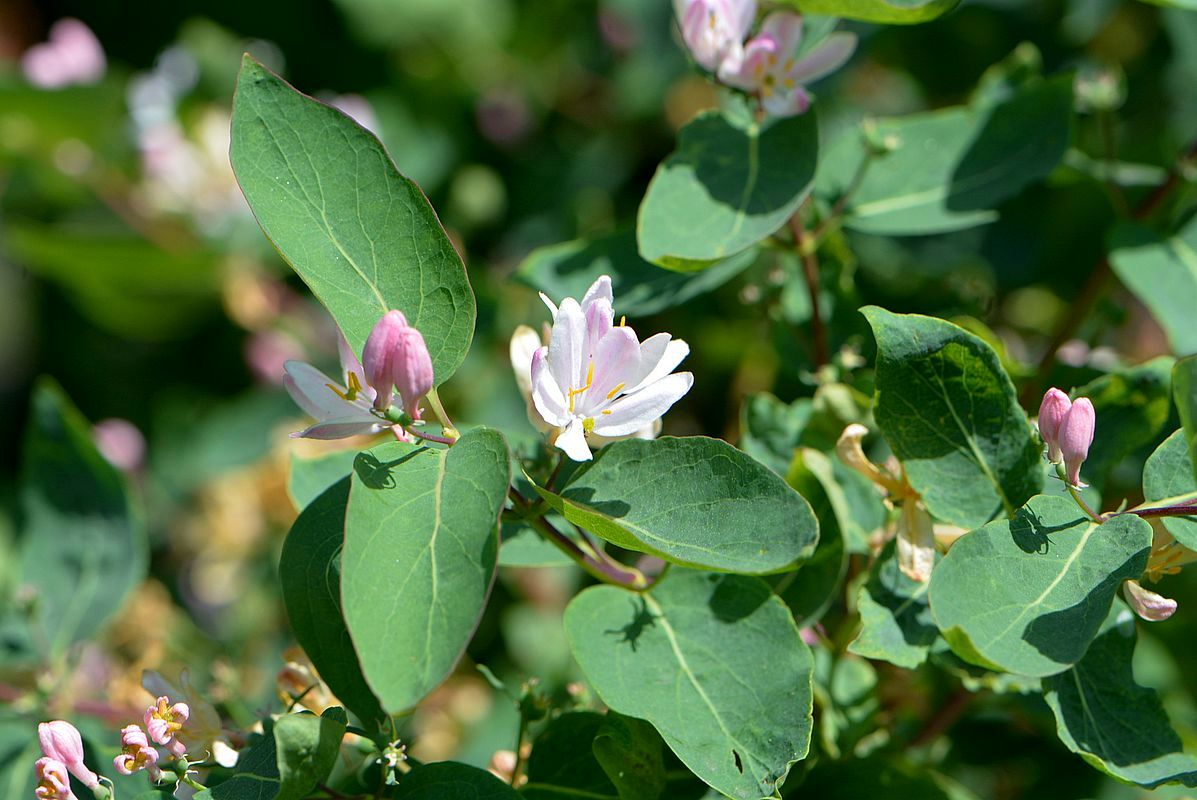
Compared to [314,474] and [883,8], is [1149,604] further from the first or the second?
[314,474]

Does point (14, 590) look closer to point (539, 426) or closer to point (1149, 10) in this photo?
point (539, 426)

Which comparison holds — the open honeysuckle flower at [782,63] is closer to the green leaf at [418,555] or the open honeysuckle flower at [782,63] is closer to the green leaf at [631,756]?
the green leaf at [418,555]

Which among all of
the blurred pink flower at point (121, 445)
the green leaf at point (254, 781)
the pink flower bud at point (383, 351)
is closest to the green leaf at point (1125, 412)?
the pink flower bud at point (383, 351)

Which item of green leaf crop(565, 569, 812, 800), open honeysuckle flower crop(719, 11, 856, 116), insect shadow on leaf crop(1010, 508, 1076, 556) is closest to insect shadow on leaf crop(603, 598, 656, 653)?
green leaf crop(565, 569, 812, 800)

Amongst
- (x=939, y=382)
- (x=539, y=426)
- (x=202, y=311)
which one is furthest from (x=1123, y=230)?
A: (x=202, y=311)

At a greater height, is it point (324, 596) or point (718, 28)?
point (718, 28)

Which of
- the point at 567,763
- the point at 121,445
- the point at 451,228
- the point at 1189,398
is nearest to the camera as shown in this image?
the point at 1189,398

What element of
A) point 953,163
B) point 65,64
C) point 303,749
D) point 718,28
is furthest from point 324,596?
point 65,64

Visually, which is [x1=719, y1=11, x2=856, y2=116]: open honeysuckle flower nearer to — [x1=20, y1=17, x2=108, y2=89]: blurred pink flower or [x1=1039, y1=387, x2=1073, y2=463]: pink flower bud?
[x1=1039, y1=387, x2=1073, y2=463]: pink flower bud
